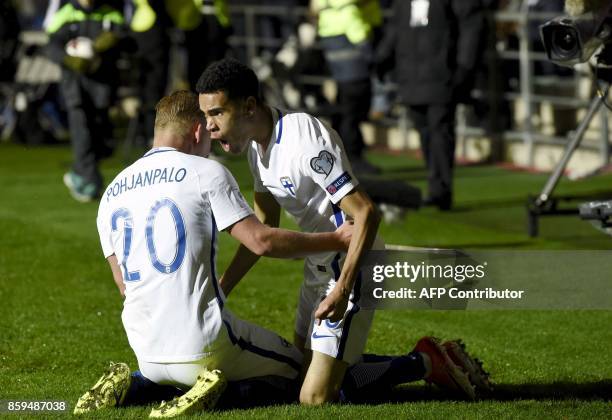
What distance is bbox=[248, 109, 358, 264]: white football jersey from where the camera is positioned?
5176 mm

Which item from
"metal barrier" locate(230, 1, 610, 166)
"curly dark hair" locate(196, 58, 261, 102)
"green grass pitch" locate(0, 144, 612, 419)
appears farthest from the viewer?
"metal barrier" locate(230, 1, 610, 166)

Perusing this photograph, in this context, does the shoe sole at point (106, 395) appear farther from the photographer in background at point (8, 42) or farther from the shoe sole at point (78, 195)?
the photographer in background at point (8, 42)

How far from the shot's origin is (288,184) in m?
5.42

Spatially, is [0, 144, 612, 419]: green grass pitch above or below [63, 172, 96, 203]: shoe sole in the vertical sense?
above

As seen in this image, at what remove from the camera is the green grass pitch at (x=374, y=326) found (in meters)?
5.52

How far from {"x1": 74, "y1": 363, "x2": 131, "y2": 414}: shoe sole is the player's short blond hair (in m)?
1.03

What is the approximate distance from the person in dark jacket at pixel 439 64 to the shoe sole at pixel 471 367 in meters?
5.73

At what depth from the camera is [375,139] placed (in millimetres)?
17062

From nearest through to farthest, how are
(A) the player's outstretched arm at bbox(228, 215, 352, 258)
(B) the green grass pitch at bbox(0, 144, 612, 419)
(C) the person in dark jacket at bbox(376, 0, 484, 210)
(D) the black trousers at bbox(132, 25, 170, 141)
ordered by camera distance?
(A) the player's outstretched arm at bbox(228, 215, 352, 258) < (B) the green grass pitch at bbox(0, 144, 612, 419) < (C) the person in dark jacket at bbox(376, 0, 484, 210) < (D) the black trousers at bbox(132, 25, 170, 141)

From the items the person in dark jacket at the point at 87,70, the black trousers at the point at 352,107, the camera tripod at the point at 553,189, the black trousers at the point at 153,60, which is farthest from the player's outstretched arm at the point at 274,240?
the black trousers at the point at 153,60

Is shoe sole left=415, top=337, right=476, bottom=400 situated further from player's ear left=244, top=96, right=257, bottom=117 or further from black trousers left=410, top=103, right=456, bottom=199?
black trousers left=410, top=103, right=456, bottom=199

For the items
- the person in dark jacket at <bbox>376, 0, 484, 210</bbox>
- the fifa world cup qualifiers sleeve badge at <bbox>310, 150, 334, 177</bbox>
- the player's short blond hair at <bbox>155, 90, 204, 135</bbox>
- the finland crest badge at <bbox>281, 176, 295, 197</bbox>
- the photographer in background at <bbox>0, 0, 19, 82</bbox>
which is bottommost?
the photographer in background at <bbox>0, 0, 19, 82</bbox>

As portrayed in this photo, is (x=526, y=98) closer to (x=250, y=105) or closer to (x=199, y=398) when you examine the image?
(x=250, y=105)

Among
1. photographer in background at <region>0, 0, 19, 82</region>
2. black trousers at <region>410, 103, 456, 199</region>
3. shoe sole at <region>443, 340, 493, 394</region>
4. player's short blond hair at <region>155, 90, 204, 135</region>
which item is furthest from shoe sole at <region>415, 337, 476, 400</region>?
photographer in background at <region>0, 0, 19, 82</region>
